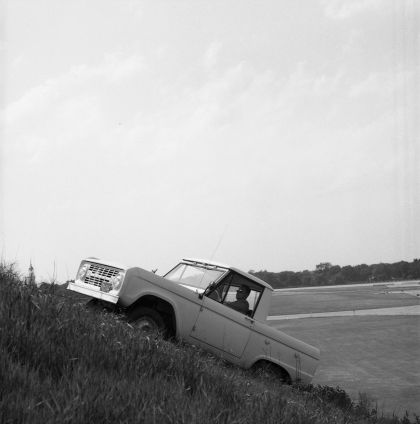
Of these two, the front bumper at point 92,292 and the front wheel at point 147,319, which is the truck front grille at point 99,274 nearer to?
the front bumper at point 92,292

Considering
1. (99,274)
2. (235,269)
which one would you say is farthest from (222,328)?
(99,274)

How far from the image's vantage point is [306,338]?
15.8 m

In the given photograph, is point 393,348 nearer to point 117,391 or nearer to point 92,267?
point 92,267

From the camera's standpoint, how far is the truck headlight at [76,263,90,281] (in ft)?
27.1

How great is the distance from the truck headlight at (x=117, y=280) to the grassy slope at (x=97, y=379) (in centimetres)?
227

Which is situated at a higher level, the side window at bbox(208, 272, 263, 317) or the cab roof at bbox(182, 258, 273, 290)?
the cab roof at bbox(182, 258, 273, 290)

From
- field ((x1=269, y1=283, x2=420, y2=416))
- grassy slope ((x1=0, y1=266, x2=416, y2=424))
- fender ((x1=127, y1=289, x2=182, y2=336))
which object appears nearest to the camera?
grassy slope ((x1=0, y1=266, x2=416, y2=424))

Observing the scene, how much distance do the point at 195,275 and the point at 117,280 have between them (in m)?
1.64

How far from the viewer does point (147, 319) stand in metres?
7.66

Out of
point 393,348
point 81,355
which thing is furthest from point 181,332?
point 393,348

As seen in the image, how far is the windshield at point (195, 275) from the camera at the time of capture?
8.62m

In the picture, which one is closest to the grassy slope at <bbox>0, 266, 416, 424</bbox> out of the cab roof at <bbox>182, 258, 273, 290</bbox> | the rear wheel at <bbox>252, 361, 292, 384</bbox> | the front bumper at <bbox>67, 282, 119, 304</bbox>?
the front bumper at <bbox>67, 282, 119, 304</bbox>

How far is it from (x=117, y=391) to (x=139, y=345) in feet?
4.19

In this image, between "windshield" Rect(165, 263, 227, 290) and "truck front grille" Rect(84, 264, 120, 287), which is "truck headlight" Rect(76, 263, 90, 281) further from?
"windshield" Rect(165, 263, 227, 290)
